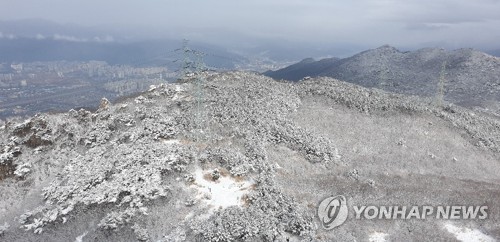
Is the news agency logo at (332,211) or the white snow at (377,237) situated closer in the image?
the white snow at (377,237)

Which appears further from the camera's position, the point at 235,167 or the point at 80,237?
the point at 235,167

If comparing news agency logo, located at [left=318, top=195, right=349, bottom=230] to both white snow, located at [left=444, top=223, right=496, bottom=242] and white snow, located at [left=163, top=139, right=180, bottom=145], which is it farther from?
white snow, located at [left=163, top=139, right=180, bottom=145]

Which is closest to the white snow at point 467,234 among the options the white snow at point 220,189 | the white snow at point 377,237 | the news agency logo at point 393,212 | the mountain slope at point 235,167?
the mountain slope at point 235,167

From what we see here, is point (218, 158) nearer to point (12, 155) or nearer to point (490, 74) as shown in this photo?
point (12, 155)

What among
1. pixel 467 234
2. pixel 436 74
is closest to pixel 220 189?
pixel 467 234

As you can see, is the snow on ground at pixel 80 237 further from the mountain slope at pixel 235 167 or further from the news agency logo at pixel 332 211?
the news agency logo at pixel 332 211

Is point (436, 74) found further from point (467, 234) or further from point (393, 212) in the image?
point (393, 212)
